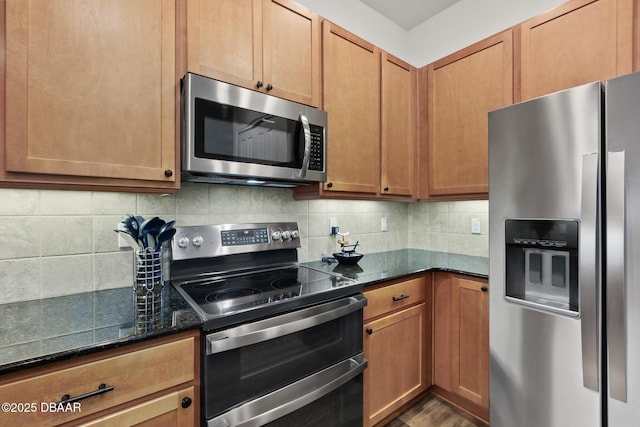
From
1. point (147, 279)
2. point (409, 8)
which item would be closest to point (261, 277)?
point (147, 279)

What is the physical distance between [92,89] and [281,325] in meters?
1.14

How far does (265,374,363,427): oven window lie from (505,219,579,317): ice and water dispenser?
0.89m

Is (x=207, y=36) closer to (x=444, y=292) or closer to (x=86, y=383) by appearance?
(x=86, y=383)

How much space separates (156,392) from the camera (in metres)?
0.94

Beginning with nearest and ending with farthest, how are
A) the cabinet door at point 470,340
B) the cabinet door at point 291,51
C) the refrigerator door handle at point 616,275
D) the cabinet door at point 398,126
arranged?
the refrigerator door handle at point 616,275, the cabinet door at point 291,51, the cabinet door at point 470,340, the cabinet door at point 398,126

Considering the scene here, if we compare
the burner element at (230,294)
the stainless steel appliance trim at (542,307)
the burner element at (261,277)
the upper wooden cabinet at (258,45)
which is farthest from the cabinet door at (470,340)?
the upper wooden cabinet at (258,45)

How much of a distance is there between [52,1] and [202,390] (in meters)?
1.43

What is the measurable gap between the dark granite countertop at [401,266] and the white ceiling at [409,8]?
2.04 meters

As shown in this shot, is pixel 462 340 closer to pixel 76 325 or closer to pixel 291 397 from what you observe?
pixel 291 397

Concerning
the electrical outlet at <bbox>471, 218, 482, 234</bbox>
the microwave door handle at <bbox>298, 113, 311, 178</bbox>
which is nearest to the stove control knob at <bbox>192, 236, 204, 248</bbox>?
the microwave door handle at <bbox>298, 113, 311, 178</bbox>

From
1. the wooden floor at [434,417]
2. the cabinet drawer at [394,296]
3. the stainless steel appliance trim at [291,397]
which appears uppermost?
the cabinet drawer at [394,296]

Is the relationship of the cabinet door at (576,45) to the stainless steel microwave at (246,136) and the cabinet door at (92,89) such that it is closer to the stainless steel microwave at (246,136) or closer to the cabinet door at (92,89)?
the stainless steel microwave at (246,136)

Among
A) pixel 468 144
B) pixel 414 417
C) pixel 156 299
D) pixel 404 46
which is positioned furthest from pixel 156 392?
pixel 404 46

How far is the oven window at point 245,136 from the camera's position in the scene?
1321 mm
